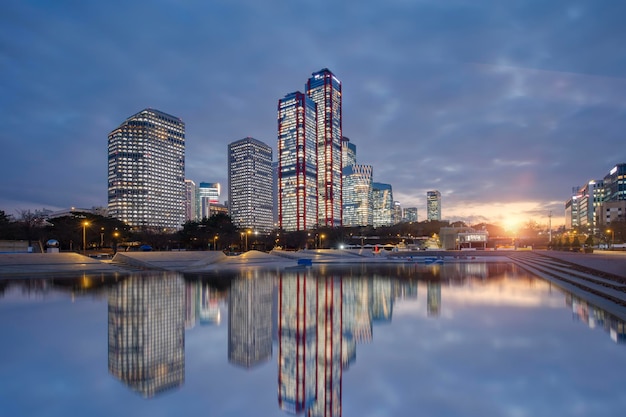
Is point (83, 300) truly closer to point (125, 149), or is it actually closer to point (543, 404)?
point (543, 404)

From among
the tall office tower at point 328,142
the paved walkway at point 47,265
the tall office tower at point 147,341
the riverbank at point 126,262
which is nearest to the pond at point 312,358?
the tall office tower at point 147,341

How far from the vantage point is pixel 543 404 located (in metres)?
5.60

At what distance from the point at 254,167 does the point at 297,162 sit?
37402mm

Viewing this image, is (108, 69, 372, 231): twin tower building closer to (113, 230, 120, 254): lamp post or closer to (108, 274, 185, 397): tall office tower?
(113, 230, 120, 254): lamp post

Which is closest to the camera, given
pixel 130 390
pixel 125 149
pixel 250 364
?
pixel 130 390

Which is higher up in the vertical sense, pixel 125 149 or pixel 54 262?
pixel 125 149

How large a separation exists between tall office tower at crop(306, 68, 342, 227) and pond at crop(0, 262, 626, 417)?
6344 inches

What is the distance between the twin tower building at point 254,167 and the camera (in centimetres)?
15112

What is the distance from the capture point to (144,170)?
504 feet

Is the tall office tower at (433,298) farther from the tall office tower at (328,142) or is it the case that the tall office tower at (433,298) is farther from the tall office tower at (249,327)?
the tall office tower at (328,142)

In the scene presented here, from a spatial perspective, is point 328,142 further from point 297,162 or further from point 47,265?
point 47,265

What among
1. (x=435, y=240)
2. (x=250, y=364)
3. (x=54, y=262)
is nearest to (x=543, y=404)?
(x=250, y=364)

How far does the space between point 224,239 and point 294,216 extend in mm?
107736

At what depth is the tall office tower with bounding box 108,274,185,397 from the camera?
665 cm
